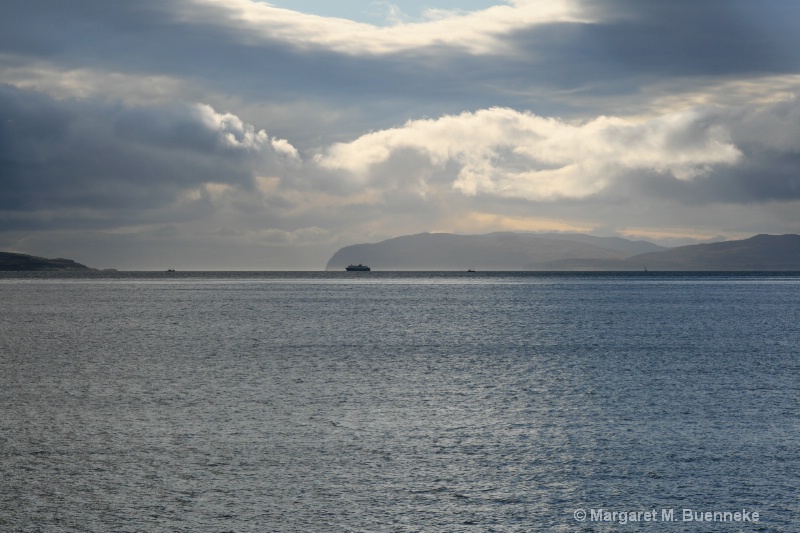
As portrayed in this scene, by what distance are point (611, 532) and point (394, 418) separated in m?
13.8

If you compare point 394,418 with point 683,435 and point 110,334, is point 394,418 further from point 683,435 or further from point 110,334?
point 110,334

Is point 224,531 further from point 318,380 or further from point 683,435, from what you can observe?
point 318,380

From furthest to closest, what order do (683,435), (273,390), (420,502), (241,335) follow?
(241,335) → (273,390) → (683,435) → (420,502)

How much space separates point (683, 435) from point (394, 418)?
418 inches

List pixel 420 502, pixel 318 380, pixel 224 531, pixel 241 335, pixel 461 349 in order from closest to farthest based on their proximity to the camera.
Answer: pixel 224 531
pixel 420 502
pixel 318 380
pixel 461 349
pixel 241 335

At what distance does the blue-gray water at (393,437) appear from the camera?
2002cm

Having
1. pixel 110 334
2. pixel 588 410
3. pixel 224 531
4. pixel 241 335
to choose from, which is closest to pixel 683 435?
pixel 588 410

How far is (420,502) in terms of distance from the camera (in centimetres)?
2053

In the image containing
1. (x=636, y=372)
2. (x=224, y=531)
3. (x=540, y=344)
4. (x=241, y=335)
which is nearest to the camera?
(x=224, y=531)

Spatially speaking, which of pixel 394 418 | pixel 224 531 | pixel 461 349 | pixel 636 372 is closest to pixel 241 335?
pixel 461 349

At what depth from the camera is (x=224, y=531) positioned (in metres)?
18.4

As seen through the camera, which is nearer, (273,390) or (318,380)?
(273,390)

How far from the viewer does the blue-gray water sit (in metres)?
20.0

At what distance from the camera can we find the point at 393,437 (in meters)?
27.9
